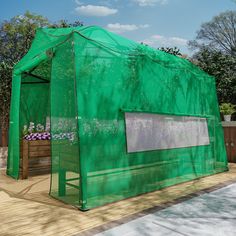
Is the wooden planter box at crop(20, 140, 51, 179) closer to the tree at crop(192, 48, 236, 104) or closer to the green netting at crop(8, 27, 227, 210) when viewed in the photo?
the green netting at crop(8, 27, 227, 210)

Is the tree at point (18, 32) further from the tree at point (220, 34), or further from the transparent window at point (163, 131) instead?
the tree at point (220, 34)

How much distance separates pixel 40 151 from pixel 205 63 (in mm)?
9364

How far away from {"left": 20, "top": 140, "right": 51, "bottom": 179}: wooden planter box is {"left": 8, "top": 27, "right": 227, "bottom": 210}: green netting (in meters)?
0.15

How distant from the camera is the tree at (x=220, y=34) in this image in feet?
86.9

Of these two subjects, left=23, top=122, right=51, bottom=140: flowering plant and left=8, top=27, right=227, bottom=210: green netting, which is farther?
left=23, top=122, right=51, bottom=140: flowering plant

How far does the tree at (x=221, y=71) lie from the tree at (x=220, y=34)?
1416 centimetres

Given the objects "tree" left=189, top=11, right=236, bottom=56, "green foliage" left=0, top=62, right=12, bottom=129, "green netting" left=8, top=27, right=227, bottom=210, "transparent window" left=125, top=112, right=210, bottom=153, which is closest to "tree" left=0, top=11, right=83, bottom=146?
"green foliage" left=0, top=62, right=12, bottom=129

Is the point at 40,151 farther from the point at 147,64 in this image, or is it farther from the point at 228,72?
the point at 228,72

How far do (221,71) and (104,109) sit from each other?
10042 millimetres

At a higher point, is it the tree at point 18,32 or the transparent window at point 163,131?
the tree at point 18,32

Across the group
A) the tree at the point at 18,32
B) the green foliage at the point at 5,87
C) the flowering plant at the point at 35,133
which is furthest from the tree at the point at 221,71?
the flowering plant at the point at 35,133

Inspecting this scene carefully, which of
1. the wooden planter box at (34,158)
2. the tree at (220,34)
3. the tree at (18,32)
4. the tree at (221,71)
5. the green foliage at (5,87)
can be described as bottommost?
the wooden planter box at (34,158)

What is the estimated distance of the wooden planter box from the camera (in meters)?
5.60

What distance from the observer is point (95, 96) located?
3980 mm
